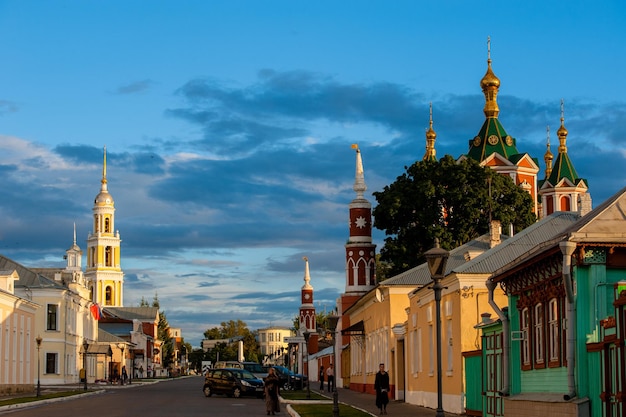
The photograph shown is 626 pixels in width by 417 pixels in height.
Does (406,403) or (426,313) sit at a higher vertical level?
(426,313)

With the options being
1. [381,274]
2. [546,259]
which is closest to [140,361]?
[381,274]

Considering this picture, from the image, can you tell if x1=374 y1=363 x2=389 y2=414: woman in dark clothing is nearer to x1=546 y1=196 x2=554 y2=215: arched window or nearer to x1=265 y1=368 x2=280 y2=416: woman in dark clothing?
x1=265 y1=368 x2=280 y2=416: woman in dark clothing

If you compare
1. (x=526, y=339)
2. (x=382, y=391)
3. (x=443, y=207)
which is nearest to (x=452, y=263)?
(x=382, y=391)

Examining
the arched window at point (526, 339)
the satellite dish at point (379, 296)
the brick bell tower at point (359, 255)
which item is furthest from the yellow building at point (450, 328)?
the brick bell tower at point (359, 255)

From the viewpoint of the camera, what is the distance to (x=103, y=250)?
133m

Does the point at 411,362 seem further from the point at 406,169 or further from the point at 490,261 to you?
the point at 406,169

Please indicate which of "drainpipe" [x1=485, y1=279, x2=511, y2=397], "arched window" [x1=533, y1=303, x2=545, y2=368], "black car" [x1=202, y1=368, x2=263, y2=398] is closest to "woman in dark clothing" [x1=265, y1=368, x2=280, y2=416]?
"drainpipe" [x1=485, y1=279, x2=511, y2=397]

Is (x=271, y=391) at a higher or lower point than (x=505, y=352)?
lower

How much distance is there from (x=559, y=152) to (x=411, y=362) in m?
62.8

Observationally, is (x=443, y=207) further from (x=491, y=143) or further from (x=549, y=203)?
(x=549, y=203)

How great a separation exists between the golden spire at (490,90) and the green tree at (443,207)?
995 inches

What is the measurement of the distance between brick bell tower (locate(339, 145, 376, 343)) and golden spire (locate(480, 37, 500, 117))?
807 inches

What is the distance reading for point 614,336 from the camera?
53.3ft

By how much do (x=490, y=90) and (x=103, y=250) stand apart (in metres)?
59.1
